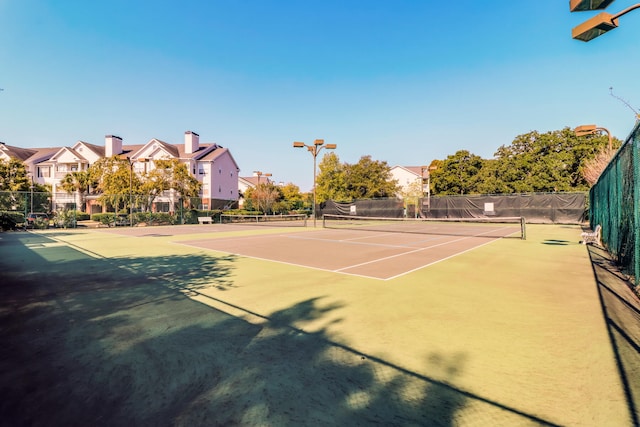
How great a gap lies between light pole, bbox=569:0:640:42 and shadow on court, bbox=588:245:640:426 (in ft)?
13.9

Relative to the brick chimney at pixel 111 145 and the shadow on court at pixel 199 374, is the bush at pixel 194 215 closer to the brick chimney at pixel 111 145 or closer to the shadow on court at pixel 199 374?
the brick chimney at pixel 111 145

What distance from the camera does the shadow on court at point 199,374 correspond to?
7.55 ft

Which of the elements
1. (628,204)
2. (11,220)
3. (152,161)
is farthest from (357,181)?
(628,204)

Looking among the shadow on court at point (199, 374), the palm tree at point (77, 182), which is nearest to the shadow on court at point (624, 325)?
the shadow on court at point (199, 374)

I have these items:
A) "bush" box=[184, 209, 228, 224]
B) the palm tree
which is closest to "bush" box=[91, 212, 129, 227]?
"bush" box=[184, 209, 228, 224]

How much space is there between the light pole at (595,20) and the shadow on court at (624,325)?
4.22m

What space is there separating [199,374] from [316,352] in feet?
3.73

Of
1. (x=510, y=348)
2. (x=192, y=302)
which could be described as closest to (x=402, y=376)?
(x=510, y=348)

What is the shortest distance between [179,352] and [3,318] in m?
3.03

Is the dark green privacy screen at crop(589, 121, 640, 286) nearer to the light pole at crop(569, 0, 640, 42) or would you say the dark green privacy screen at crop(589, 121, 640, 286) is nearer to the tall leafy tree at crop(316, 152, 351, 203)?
the light pole at crop(569, 0, 640, 42)

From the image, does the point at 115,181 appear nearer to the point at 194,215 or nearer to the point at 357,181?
the point at 194,215

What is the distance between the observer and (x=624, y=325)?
4148mm

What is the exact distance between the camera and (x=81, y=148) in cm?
4878

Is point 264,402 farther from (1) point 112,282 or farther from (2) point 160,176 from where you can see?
(2) point 160,176
